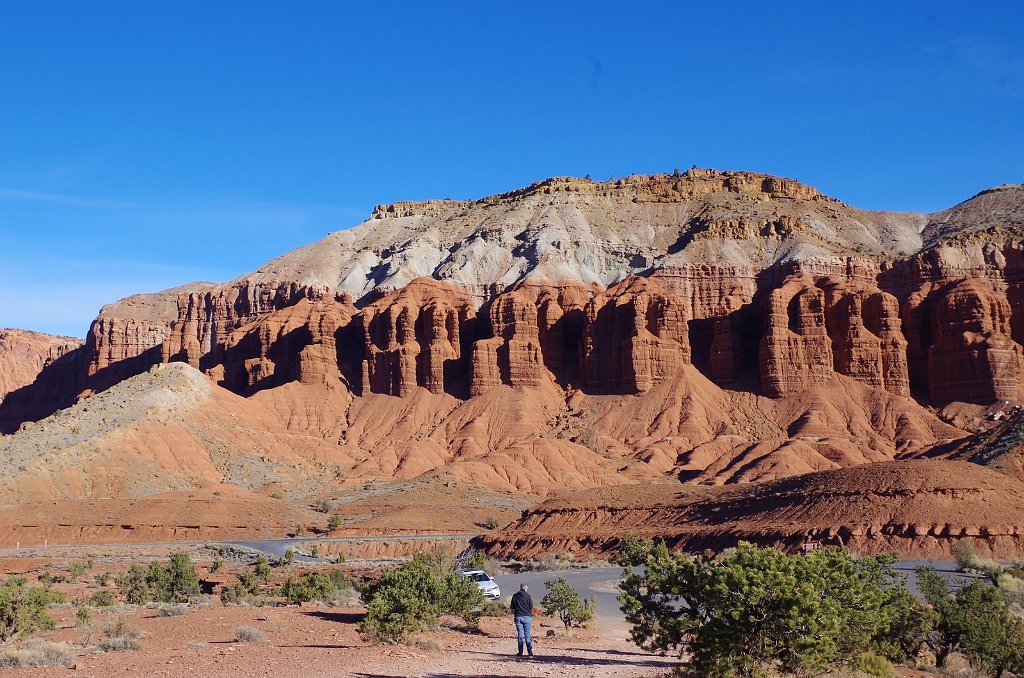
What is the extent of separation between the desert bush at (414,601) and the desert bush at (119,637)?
4.66 metres

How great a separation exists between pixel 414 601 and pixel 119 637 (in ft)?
19.9

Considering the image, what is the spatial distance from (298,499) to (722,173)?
102428mm

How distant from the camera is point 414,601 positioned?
23.3m

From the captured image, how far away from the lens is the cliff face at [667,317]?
113 metres

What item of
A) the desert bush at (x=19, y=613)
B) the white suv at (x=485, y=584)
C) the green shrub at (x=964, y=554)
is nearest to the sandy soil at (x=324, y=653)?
the desert bush at (x=19, y=613)

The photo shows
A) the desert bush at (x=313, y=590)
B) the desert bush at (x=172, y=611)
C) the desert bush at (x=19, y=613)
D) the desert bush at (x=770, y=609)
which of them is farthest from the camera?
the desert bush at (x=313, y=590)

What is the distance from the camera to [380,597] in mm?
23328

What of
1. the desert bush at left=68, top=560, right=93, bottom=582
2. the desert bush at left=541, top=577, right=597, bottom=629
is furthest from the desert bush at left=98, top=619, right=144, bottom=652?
the desert bush at left=68, top=560, right=93, bottom=582

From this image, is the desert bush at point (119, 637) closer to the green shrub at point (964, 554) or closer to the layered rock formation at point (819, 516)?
the green shrub at point (964, 554)

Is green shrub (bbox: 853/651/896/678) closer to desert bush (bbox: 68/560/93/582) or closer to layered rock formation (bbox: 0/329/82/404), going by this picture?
desert bush (bbox: 68/560/93/582)

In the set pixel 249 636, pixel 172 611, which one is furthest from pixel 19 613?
pixel 172 611

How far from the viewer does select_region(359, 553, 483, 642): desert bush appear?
22422 millimetres

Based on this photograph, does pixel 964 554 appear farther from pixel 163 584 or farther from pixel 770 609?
pixel 163 584

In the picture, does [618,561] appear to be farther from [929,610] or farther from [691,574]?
[691,574]
